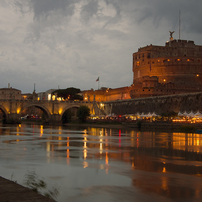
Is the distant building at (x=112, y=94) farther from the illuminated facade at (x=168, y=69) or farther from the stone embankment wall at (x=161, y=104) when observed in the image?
the stone embankment wall at (x=161, y=104)

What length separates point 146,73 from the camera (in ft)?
331

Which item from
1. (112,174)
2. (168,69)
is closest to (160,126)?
(112,174)

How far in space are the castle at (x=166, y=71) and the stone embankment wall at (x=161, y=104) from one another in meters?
5.91

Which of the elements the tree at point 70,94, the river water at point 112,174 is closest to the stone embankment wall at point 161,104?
the tree at point 70,94

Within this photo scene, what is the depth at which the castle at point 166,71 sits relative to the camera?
3378 inches

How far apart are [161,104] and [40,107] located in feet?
130

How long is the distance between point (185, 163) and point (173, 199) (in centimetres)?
758

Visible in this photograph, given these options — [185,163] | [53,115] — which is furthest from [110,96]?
[185,163]

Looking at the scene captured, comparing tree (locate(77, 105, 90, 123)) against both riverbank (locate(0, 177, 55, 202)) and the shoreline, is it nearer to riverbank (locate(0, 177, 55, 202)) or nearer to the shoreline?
the shoreline

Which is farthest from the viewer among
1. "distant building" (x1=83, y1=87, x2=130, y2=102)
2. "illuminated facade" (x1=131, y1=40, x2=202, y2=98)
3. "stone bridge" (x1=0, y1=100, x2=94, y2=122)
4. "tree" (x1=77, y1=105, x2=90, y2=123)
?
"distant building" (x1=83, y1=87, x2=130, y2=102)

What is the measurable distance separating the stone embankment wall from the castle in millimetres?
5912

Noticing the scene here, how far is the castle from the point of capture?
282 ft

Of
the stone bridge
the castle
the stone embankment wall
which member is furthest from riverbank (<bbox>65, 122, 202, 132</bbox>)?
the stone bridge

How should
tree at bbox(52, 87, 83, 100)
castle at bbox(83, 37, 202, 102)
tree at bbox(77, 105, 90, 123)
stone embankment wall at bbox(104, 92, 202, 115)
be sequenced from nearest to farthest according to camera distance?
stone embankment wall at bbox(104, 92, 202, 115)
tree at bbox(77, 105, 90, 123)
castle at bbox(83, 37, 202, 102)
tree at bbox(52, 87, 83, 100)
